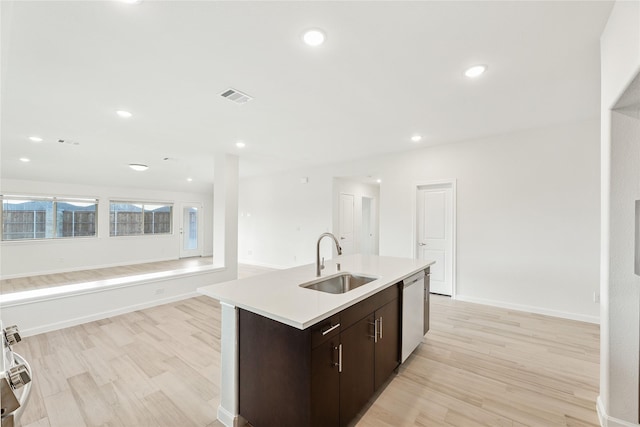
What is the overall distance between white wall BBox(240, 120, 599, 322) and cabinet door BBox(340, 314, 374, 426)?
3153mm

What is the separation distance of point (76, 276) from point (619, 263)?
8777mm

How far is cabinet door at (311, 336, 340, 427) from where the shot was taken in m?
1.42

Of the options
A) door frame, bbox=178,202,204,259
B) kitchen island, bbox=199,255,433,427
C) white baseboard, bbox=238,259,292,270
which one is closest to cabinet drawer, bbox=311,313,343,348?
kitchen island, bbox=199,255,433,427

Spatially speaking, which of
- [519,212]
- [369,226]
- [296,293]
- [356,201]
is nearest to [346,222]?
[356,201]

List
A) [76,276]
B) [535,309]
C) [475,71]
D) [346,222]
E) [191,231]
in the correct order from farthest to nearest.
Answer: [191,231], [346,222], [76,276], [535,309], [475,71]

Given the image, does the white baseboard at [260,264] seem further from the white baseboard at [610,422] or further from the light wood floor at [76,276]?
the white baseboard at [610,422]

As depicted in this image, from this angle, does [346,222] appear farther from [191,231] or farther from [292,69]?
[191,231]

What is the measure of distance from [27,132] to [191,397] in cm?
430

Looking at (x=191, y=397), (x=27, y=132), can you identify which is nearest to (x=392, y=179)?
(x=191, y=397)

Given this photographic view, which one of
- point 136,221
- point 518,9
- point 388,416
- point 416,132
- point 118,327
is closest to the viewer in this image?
point 518,9

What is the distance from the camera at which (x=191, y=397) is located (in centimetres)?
207

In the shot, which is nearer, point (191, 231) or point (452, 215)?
point (452, 215)

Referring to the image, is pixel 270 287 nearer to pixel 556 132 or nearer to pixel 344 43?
pixel 344 43

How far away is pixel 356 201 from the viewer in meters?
7.08
